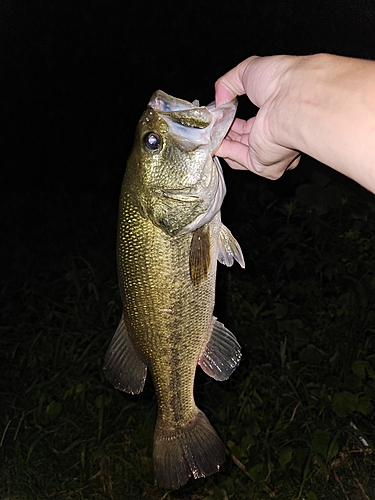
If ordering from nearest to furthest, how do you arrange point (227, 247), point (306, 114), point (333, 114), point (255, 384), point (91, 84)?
point (333, 114)
point (306, 114)
point (227, 247)
point (255, 384)
point (91, 84)

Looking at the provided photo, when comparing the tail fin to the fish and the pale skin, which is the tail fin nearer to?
the fish

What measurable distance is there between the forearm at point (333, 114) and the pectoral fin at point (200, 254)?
365 mm

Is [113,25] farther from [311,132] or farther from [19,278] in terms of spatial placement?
[311,132]

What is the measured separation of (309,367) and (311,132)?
2.90 metres

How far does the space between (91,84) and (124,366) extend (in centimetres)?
518

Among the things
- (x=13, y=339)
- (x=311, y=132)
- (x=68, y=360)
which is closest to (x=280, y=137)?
(x=311, y=132)

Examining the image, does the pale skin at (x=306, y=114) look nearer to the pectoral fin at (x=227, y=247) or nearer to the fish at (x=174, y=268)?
the fish at (x=174, y=268)

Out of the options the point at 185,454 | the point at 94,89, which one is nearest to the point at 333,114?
the point at 185,454

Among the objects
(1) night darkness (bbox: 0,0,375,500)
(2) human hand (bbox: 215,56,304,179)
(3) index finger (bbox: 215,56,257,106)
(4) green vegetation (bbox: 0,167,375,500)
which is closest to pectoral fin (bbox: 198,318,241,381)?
(2) human hand (bbox: 215,56,304,179)

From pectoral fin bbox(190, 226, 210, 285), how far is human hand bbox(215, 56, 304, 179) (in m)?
0.34

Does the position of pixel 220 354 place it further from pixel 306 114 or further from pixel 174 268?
pixel 306 114

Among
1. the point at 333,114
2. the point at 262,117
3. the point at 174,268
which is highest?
the point at 333,114

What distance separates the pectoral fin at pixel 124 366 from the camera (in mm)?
1854

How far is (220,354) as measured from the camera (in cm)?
191
